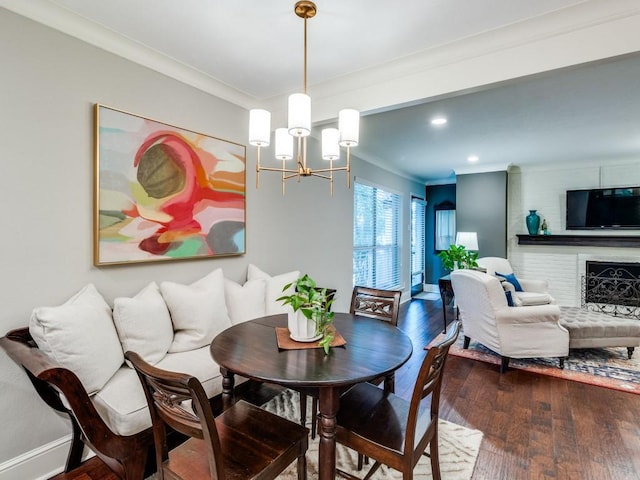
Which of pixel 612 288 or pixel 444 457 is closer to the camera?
pixel 444 457

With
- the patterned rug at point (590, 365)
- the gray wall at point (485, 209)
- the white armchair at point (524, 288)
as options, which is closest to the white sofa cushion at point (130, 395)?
the patterned rug at point (590, 365)

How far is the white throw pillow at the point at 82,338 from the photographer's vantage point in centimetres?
158

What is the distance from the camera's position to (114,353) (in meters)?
1.80

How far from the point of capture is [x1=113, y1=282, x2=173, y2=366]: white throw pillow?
6.19ft

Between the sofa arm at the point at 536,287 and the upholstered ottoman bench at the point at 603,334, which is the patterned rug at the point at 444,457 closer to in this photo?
the upholstered ottoman bench at the point at 603,334

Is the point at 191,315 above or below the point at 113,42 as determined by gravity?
below

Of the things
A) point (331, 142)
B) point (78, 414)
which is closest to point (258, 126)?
point (331, 142)

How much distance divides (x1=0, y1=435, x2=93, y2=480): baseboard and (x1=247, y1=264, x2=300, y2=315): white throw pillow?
4.71ft

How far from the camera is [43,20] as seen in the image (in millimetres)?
1808

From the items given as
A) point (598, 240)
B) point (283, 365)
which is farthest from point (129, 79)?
point (598, 240)

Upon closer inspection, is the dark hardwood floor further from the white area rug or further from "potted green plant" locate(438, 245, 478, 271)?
the white area rug

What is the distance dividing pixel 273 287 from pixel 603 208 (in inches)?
221

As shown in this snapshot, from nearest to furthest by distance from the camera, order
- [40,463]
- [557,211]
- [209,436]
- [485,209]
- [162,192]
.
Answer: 1. [209,436]
2. [40,463]
3. [162,192]
4. [557,211]
5. [485,209]

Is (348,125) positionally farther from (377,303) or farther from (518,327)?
(518,327)
